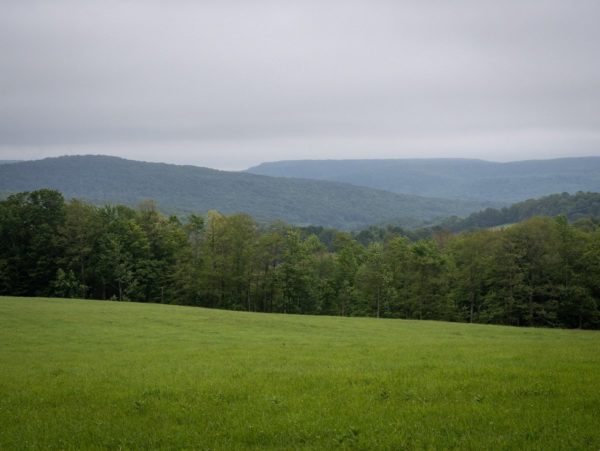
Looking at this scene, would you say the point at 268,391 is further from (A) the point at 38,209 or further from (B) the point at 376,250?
(A) the point at 38,209

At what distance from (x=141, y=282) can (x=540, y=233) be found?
187ft

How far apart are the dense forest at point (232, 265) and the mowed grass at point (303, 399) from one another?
51.2 meters

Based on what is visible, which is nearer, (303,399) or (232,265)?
(303,399)

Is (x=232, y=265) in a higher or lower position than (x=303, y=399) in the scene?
lower

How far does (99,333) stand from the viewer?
28.3 meters

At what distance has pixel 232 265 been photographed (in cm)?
7338

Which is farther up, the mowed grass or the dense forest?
the mowed grass

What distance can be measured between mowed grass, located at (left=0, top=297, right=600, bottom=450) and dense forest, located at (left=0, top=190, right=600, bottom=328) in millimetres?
51183

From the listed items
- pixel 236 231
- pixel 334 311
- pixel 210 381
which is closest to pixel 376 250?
pixel 334 311

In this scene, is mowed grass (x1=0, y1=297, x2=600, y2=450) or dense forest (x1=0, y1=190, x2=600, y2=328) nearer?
mowed grass (x1=0, y1=297, x2=600, y2=450)

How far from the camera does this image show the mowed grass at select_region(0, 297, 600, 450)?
28.9 ft

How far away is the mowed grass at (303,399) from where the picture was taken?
28.9 feet

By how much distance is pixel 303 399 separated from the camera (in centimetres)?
1104

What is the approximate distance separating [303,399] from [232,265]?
63.2 meters
